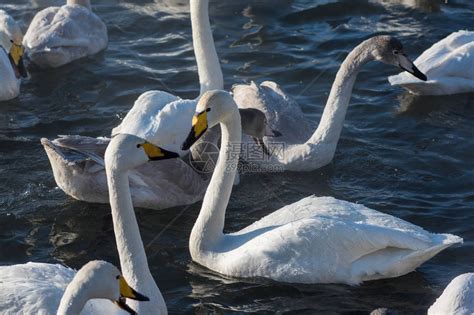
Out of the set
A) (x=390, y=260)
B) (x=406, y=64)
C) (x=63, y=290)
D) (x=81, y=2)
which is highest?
(x=81, y=2)

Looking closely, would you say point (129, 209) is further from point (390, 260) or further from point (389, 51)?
point (389, 51)

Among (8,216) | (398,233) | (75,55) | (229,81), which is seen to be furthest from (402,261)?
(75,55)

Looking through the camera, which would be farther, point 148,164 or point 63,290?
point 148,164

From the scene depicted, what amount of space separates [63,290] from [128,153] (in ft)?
3.60

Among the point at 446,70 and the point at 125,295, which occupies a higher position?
the point at 446,70

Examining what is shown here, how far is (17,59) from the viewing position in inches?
523

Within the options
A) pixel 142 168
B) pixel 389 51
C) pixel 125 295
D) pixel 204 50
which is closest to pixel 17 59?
pixel 204 50

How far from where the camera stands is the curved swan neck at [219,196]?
29.7 feet

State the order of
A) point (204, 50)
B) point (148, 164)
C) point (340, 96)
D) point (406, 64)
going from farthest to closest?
1. point (204, 50)
2. point (406, 64)
3. point (340, 96)
4. point (148, 164)

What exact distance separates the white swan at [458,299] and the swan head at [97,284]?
2.20 m

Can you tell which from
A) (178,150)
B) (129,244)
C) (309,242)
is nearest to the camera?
(129,244)

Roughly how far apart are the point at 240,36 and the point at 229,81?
1633 millimetres

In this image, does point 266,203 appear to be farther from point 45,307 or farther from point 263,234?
point 45,307

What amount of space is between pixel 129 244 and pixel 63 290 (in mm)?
688
